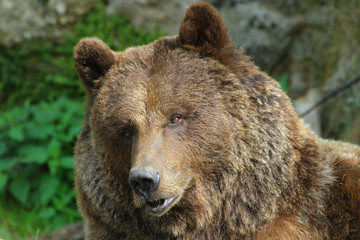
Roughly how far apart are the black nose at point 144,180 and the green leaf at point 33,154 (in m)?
4.07

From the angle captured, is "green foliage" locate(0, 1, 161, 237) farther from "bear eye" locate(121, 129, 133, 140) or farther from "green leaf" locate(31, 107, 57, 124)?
"bear eye" locate(121, 129, 133, 140)

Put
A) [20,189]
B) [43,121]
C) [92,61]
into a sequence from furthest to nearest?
[43,121] → [20,189] → [92,61]


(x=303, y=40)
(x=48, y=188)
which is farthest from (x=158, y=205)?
(x=303, y=40)

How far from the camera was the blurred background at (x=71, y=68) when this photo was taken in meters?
7.47

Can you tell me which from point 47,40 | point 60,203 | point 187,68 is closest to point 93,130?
point 187,68

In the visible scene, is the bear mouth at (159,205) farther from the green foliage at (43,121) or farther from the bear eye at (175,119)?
the green foliage at (43,121)

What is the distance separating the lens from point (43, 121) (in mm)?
7676

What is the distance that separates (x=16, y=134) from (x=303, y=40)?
4889 mm

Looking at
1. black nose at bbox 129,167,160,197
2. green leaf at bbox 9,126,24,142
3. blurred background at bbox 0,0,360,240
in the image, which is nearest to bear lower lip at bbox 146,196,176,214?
black nose at bbox 129,167,160,197

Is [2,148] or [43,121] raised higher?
[43,121]

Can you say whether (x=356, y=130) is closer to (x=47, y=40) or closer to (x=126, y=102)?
(x=126, y=102)

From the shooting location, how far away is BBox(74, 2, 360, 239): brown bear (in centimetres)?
397

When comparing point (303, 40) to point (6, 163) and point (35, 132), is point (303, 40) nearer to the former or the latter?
point (35, 132)

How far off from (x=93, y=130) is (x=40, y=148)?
139 inches
